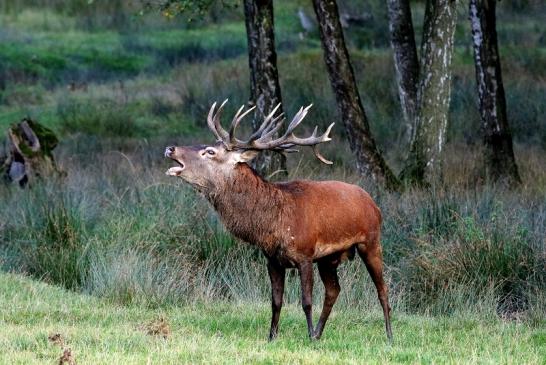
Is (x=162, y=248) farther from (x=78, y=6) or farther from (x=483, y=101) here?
(x=78, y=6)

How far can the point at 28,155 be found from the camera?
1836 cm

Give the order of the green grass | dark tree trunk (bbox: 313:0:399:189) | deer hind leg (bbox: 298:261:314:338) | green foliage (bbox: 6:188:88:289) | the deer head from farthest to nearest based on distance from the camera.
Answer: dark tree trunk (bbox: 313:0:399:189), green foliage (bbox: 6:188:88:289), the deer head, deer hind leg (bbox: 298:261:314:338), the green grass

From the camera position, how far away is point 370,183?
16.0m

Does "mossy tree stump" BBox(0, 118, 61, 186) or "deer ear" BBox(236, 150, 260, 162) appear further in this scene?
"mossy tree stump" BBox(0, 118, 61, 186)

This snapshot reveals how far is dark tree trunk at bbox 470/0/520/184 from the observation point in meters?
18.0

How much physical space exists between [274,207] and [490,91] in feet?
29.4

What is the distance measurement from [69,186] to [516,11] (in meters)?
22.4

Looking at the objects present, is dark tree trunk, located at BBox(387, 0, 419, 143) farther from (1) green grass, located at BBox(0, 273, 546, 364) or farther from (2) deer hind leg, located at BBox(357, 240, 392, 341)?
(2) deer hind leg, located at BBox(357, 240, 392, 341)

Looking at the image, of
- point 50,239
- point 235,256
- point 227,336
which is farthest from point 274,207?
point 50,239

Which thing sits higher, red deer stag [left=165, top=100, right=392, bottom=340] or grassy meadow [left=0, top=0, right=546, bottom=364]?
red deer stag [left=165, top=100, right=392, bottom=340]

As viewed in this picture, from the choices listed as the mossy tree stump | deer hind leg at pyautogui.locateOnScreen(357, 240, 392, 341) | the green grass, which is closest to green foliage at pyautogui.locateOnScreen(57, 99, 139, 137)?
the mossy tree stump

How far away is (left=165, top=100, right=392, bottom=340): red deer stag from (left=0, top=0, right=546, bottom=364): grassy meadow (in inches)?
27.0

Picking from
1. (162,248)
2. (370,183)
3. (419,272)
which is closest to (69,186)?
(162,248)

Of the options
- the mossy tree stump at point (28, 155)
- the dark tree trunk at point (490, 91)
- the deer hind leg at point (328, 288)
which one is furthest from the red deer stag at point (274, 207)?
the dark tree trunk at point (490, 91)
